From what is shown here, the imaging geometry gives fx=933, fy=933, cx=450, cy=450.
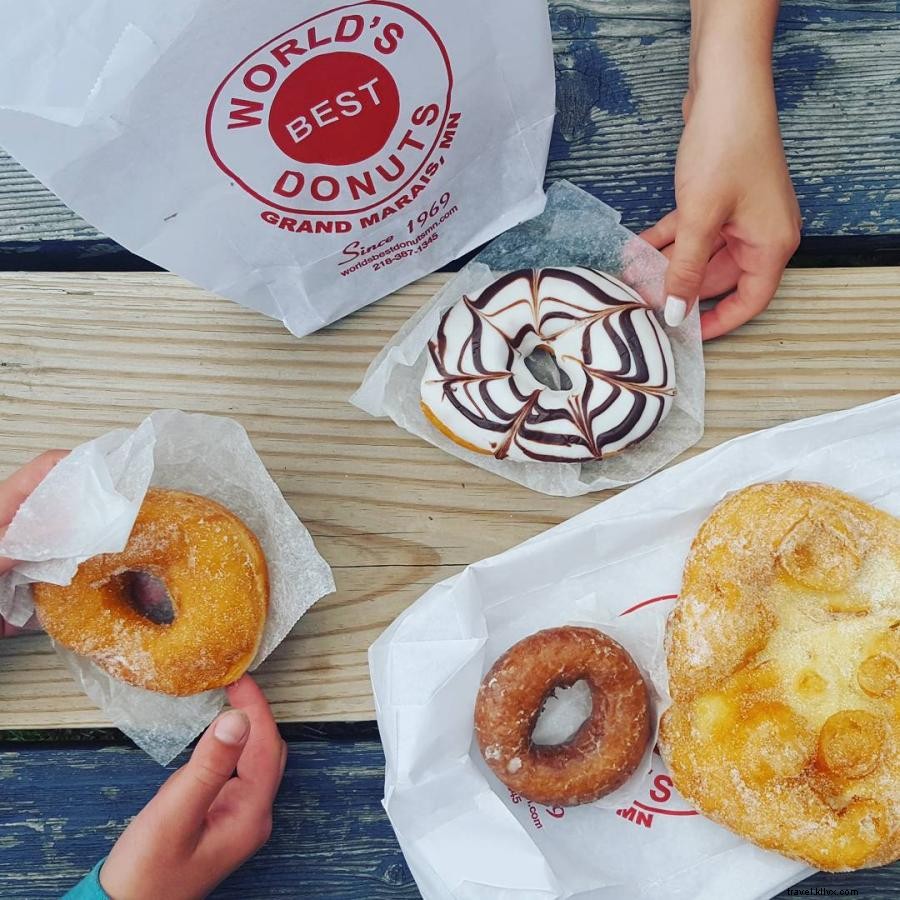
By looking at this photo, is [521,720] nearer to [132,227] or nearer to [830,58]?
[132,227]

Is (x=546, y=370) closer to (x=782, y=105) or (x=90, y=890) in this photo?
(x=782, y=105)

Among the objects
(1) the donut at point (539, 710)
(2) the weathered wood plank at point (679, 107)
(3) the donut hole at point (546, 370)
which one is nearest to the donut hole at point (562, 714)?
(1) the donut at point (539, 710)

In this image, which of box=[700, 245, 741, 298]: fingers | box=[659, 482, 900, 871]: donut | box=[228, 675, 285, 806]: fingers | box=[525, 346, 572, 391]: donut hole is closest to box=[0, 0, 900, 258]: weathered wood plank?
box=[700, 245, 741, 298]: fingers

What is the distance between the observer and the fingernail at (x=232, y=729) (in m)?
1.24

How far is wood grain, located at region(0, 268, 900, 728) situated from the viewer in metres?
1.44

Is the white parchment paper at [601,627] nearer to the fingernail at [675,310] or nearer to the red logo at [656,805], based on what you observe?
the red logo at [656,805]

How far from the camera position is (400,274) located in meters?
1.45

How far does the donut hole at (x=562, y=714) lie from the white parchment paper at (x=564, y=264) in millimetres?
300

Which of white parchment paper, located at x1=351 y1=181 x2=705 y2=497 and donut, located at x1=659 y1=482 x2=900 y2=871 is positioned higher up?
white parchment paper, located at x1=351 y1=181 x2=705 y2=497

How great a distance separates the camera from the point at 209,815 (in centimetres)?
135

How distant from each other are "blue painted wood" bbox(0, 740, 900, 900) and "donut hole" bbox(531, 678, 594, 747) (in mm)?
256

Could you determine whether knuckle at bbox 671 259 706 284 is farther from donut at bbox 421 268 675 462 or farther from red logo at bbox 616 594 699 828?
red logo at bbox 616 594 699 828

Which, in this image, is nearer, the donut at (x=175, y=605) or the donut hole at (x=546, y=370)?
the donut at (x=175, y=605)

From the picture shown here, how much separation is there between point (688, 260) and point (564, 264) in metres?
0.23
